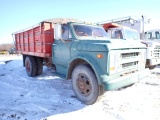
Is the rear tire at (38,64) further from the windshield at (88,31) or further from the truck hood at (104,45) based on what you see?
the truck hood at (104,45)

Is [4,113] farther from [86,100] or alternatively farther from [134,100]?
[134,100]

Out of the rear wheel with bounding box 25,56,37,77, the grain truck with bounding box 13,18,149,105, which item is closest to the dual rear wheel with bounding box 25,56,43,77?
the rear wheel with bounding box 25,56,37,77

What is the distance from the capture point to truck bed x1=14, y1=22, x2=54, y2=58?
6086 millimetres

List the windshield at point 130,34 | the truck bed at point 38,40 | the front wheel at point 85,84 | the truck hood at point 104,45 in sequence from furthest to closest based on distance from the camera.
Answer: the windshield at point 130,34, the truck bed at point 38,40, the front wheel at point 85,84, the truck hood at point 104,45

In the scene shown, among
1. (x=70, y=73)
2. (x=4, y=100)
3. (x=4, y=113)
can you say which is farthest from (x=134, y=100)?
(x=4, y=100)

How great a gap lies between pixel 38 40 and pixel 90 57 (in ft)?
10.3

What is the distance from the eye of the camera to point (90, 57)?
13.8ft

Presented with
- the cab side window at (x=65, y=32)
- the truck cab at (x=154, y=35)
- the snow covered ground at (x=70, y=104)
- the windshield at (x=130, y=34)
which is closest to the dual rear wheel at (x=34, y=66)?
the snow covered ground at (x=70, y=104)

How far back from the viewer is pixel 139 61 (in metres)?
4.79

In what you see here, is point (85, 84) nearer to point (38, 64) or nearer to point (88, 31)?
point (88, 31)

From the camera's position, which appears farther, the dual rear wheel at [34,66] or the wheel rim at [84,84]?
the dual rear wheel at [34,66]

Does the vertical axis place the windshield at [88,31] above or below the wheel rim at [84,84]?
above

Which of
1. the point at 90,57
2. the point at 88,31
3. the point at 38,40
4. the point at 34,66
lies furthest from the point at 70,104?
the point at 34,66

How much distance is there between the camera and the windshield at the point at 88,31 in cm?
519
